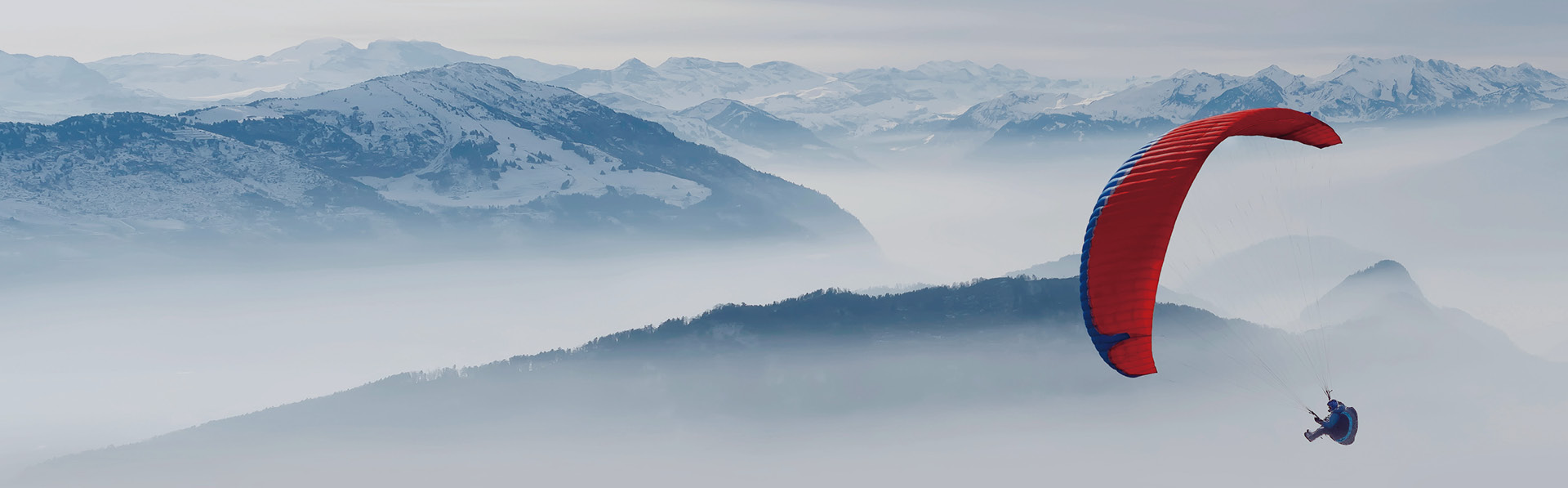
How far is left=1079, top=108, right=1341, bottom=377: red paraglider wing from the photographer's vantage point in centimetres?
3803

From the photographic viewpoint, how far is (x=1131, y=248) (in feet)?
126

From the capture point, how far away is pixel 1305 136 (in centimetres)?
4094

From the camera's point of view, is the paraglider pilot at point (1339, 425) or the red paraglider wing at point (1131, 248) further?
the paraglider pilot at point (1339, 425)

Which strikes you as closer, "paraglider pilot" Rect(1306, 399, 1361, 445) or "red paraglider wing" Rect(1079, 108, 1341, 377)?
"red paraglider wing" Rect(1079, 108, 1341, 377)

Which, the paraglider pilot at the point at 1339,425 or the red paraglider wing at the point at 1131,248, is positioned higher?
the red paraglider wing at the point at 1131,248

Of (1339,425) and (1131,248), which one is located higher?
(1131,248)

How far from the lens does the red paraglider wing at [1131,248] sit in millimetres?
38031

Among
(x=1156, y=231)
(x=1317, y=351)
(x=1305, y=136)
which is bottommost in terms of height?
(x=1317, y=351)

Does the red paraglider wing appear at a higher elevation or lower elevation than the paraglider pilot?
higher

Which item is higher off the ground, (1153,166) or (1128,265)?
(1153,166)

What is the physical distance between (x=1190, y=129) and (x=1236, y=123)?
1.77 m

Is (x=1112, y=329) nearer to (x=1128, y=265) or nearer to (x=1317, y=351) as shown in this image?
(x=1128, y=265)

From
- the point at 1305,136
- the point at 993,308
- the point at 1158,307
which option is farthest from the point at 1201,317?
the point at 1305,136

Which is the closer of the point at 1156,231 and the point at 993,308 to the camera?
the point at 1156,231
